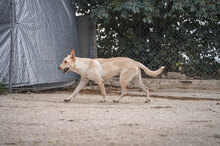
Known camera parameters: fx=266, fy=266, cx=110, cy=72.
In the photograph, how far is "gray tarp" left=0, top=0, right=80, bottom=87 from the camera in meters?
5.59

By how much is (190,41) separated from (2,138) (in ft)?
20.3

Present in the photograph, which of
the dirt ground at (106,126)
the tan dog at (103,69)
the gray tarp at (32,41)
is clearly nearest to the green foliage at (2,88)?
the gray tarp at (32,41)

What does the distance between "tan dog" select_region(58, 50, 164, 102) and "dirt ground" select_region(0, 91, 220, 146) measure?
1.03m

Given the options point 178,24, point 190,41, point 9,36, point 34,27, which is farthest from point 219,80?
point 9,36

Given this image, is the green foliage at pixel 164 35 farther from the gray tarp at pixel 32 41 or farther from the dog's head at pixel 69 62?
the dog's head at pixel 69 62

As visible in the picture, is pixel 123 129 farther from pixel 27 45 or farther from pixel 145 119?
pixel 27 45

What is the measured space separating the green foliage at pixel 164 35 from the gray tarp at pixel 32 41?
1.34 m

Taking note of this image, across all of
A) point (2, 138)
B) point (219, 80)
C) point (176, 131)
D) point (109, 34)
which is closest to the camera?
point (2, 138)

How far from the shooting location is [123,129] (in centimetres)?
296

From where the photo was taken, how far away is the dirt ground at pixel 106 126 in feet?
8.28

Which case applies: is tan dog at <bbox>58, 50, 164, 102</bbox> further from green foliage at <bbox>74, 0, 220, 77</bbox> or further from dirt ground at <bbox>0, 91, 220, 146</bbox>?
green foliage at <bbox>74, 0, 220, 77</bbox>

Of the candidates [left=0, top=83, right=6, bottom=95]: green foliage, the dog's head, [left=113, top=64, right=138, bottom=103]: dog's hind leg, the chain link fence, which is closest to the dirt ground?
[left=113, top=64, right=138, bottom=103]: dog's hind leg

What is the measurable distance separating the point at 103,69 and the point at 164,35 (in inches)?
114

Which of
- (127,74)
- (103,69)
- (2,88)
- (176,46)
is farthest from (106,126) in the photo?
(176,46)
